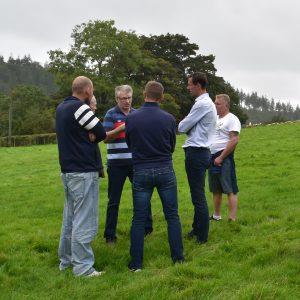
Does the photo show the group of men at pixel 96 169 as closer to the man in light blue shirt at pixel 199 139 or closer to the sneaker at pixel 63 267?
the sneaker at pixel 63 267

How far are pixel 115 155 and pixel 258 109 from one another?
640 feet

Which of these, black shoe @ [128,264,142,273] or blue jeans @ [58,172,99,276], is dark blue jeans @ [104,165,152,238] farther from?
black shoe @ [128,264,142,273]

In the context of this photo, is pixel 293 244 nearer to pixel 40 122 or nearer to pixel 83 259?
pixel 83 259

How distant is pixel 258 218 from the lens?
891 centimetres

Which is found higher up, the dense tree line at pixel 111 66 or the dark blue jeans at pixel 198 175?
the dense tree line at pixel 111 66

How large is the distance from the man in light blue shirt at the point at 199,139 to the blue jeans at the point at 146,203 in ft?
3.10

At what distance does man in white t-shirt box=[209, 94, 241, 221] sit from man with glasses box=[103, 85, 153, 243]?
1.83 meters

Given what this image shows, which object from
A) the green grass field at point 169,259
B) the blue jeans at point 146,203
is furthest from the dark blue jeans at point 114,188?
the blue jeans at point 146,203

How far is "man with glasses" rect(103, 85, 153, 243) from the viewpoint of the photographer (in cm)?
730

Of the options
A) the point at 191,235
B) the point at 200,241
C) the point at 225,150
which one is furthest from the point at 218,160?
the point at 200,241

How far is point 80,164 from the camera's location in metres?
6.05

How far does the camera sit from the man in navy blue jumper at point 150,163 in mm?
6117

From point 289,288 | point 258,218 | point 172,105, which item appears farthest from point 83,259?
point 172,105

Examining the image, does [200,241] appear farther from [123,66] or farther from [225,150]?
[123,66]
